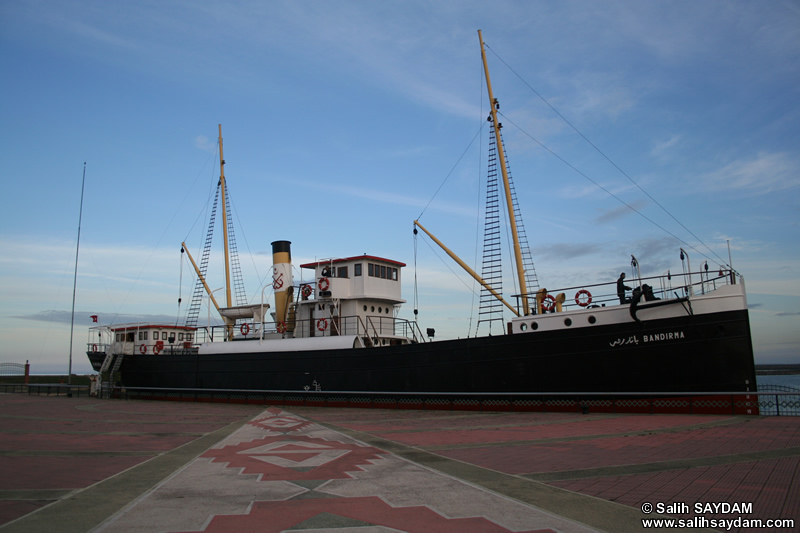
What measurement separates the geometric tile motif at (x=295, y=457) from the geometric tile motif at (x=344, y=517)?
60.3 inches

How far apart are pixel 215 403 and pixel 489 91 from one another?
63.8 feet

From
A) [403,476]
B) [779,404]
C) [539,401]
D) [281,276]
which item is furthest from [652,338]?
[281,276]

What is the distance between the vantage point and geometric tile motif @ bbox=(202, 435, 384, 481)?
310 inches

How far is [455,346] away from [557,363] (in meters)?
3.75

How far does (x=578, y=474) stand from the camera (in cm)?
743

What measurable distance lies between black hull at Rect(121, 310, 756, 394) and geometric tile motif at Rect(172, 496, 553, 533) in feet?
38.9

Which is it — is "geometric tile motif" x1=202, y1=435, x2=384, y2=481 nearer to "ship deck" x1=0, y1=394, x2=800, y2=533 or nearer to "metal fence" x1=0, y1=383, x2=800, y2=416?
"ship deck" x1=0, y1=394, x2=800, y2=533

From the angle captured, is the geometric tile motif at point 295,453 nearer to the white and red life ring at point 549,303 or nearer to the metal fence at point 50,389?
the white and red life ring at point 549,303

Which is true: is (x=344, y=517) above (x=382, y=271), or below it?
below

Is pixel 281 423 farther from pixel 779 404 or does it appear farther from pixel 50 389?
pixel 50 389

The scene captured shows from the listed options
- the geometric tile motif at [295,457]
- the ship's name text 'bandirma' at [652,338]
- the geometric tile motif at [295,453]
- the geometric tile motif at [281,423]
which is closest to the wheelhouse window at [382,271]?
the geometric tile motif at [281,423]

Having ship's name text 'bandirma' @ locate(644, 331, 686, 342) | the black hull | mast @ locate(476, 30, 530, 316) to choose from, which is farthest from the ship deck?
mast @ locate(476, 30, 530, 316)

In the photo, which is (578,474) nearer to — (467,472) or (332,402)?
(467,472)

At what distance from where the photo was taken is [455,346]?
742 inches
